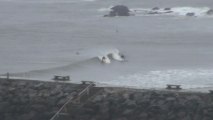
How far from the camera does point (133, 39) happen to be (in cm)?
4347

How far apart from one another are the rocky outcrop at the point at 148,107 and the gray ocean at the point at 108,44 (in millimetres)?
3158

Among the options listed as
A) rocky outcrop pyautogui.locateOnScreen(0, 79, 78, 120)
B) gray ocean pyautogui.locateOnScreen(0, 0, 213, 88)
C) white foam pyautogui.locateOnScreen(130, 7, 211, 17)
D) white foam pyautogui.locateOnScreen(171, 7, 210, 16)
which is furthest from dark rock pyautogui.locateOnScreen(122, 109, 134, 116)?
white foam pyautogui.locateOnScreen(171, 7, 210, 16)

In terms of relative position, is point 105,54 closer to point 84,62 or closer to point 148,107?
point 84,62

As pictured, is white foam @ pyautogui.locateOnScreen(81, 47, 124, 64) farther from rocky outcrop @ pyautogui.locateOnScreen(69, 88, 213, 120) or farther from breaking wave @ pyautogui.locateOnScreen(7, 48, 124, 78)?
rocky outcrop @ pyautogui.locateOnScreen(69, 88, 213, 120)

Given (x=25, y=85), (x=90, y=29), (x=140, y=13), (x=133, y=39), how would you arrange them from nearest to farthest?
(x=25, y=85) → (x=133, y=39) → (x=90, y=29) → (x=140, y=13)

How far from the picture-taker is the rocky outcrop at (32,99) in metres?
16.0

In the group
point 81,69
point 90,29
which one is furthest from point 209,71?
point 90,29

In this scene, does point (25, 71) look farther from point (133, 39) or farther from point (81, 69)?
point (133, 39)

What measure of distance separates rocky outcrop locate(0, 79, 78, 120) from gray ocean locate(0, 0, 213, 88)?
2.38 meters

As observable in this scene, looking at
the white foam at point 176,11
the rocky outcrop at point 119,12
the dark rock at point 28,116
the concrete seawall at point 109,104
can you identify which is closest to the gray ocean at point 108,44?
the white foam at point 176,11

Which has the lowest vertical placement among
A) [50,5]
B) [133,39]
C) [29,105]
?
[29,105]

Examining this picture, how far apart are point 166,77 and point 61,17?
110 feet

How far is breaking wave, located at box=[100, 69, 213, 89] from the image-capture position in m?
24.9

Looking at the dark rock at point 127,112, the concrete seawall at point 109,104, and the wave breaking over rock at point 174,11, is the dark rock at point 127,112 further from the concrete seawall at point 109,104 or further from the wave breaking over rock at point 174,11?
the wave breaking over rock at point 174,11
